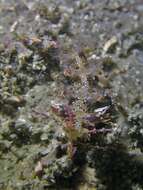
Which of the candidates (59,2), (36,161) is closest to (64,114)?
(36,161)

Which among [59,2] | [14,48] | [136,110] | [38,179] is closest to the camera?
[38,179]

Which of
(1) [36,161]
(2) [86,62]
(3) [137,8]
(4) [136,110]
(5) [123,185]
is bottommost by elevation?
(5) [123,185]

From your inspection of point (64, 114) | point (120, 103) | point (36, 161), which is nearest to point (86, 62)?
point (120, 103)

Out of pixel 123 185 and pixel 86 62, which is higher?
pixel 86 62

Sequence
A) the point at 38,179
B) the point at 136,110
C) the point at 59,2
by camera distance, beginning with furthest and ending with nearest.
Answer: the point at 59,2, the point at 136,110, the point at 38,179

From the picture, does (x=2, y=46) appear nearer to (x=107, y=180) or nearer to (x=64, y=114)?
(x=64, y=114)

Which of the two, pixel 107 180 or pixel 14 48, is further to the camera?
pixel 14 48
